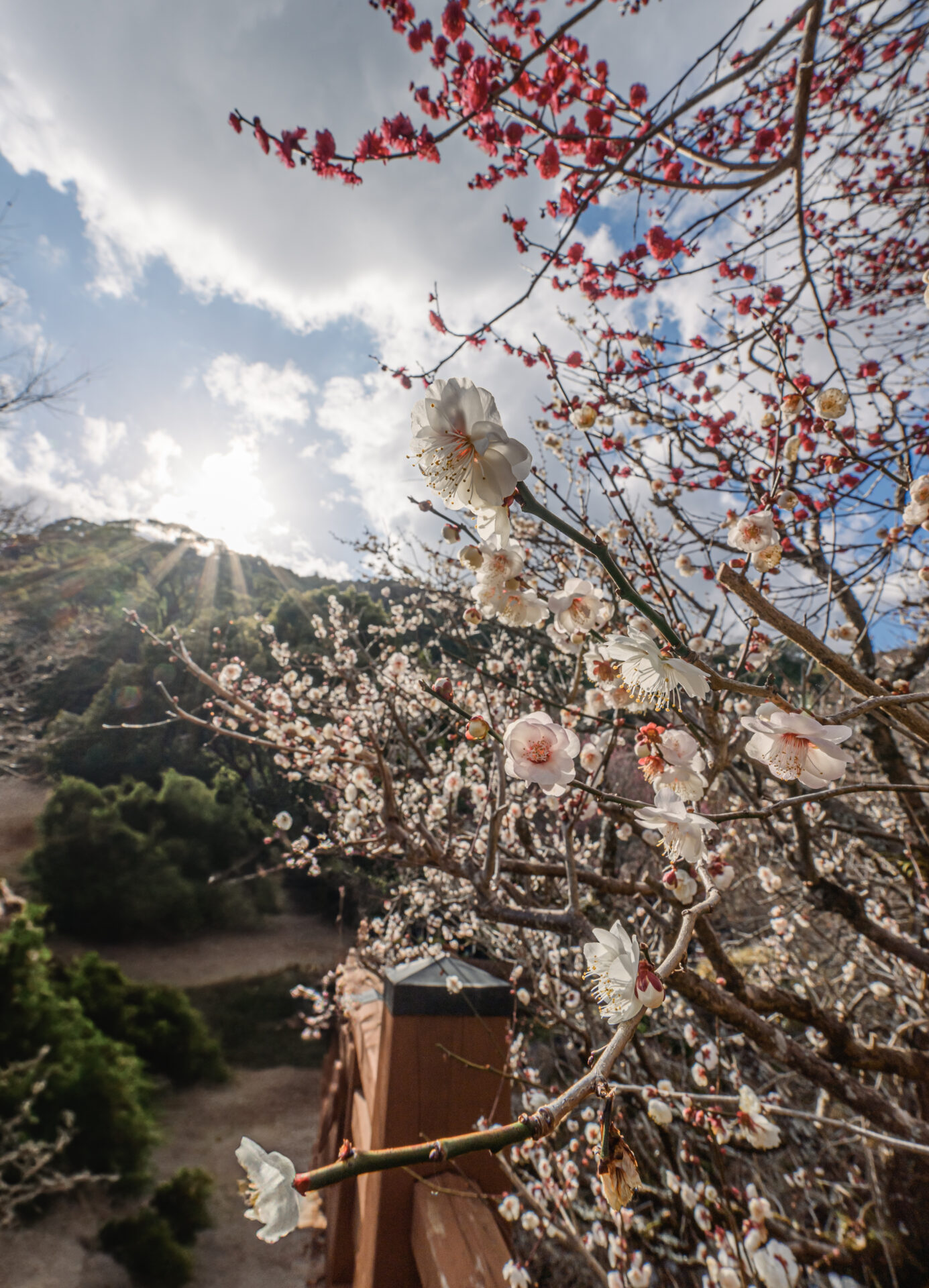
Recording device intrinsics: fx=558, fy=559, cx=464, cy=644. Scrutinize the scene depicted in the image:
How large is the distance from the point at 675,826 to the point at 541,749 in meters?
0.31

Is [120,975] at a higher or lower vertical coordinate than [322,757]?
lower

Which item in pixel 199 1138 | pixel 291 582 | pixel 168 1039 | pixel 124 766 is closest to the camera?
pixel 199 1138

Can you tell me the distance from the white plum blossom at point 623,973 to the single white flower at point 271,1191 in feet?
1.37

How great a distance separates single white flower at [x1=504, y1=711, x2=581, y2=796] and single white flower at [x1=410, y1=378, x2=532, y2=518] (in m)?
0.53

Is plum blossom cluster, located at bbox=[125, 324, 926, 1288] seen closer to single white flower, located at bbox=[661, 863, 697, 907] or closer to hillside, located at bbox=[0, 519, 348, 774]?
single white flower, located at bbox=[661, 863, 697, 907]

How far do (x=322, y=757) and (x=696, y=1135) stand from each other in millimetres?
2815

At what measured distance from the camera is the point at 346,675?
425cm

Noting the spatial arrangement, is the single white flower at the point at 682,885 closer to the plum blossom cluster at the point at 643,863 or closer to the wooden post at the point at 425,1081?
the plum blossom cluster at the point at 643,863

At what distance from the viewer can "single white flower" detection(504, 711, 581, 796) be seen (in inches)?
46.6

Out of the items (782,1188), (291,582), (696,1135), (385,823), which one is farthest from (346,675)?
(291,582)

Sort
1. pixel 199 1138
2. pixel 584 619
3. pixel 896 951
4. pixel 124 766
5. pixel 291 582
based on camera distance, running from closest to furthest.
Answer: pixel 584 619 → pixel 896 951 → pixel 199 1138 → pixel 124 766 → pixel 291 582

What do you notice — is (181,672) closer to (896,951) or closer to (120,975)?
(120,975)

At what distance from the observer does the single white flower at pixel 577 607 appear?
4.57 ft

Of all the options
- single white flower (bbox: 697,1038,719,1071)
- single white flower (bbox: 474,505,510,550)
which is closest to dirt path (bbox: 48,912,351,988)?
single white flower (bbox: 697,1038,719,1071)
